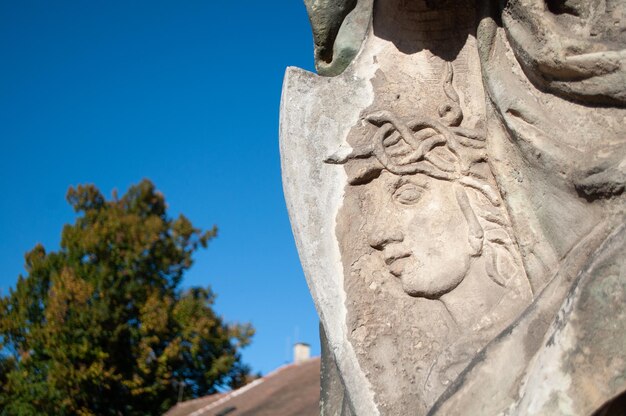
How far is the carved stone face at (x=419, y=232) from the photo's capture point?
2.21m

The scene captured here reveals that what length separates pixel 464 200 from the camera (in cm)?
227

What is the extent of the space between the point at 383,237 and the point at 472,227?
272 millimetres

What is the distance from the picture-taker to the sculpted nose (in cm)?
226

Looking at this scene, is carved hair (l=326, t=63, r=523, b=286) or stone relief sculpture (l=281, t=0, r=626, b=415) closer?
stone relief sculpture (l=281, t=0, r=626, b=415)

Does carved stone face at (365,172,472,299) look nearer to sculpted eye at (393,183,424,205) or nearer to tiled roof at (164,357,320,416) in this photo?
sculpted eye at (393,183,424,205)

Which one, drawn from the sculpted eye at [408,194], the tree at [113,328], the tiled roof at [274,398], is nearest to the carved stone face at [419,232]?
the sculpted eye at [408,194]

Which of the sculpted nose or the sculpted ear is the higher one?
the sculpted nose

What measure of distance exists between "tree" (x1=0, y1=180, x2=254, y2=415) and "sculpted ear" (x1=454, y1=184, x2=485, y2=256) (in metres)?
18.8

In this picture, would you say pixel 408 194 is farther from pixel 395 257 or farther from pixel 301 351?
pixel 301 351

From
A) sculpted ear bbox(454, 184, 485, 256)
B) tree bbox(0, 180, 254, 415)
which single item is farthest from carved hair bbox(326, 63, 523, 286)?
tree bbox(0, 180, 254, 415)

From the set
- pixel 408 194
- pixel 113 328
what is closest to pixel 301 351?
pixel 113 328

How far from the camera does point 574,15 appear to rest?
207 centimetres

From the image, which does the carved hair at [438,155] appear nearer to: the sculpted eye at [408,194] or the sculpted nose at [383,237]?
the sculpted eye at [408,194]

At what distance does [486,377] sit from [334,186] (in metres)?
0.80
